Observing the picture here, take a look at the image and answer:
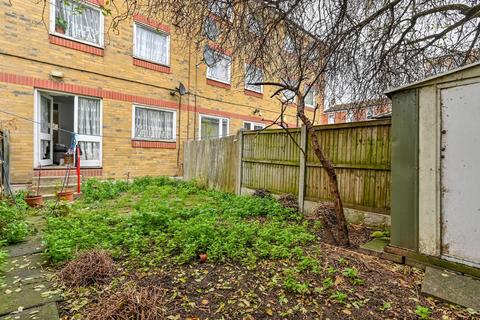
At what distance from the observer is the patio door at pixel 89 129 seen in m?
8.11

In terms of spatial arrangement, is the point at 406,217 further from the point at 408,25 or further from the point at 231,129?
the point at 231,129

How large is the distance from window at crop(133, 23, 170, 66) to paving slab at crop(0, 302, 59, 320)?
8694 mm

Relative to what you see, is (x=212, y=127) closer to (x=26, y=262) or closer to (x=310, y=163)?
(x=310, y=163)

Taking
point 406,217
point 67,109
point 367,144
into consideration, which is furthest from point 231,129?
point 406,217

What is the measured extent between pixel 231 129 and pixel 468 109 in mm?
9894

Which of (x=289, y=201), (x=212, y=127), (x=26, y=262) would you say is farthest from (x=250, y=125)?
(x=26, y=262)

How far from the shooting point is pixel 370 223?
454cm

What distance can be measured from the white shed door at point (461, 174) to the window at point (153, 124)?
28.3 feet

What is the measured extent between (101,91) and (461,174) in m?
9.05

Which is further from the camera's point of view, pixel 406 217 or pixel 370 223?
pixel 370 223

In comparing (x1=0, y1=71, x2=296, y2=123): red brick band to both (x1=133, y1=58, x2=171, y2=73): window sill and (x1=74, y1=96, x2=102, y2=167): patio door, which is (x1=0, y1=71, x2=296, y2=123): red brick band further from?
(x1=133, y1=58, x2=171, y2=73): window sill

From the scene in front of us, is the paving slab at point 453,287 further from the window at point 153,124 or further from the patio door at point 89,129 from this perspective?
the window at point 153,124

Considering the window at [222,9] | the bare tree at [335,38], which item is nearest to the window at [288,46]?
the bare tree at [335,38]

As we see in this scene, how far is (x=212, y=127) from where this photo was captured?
38.5 feet
